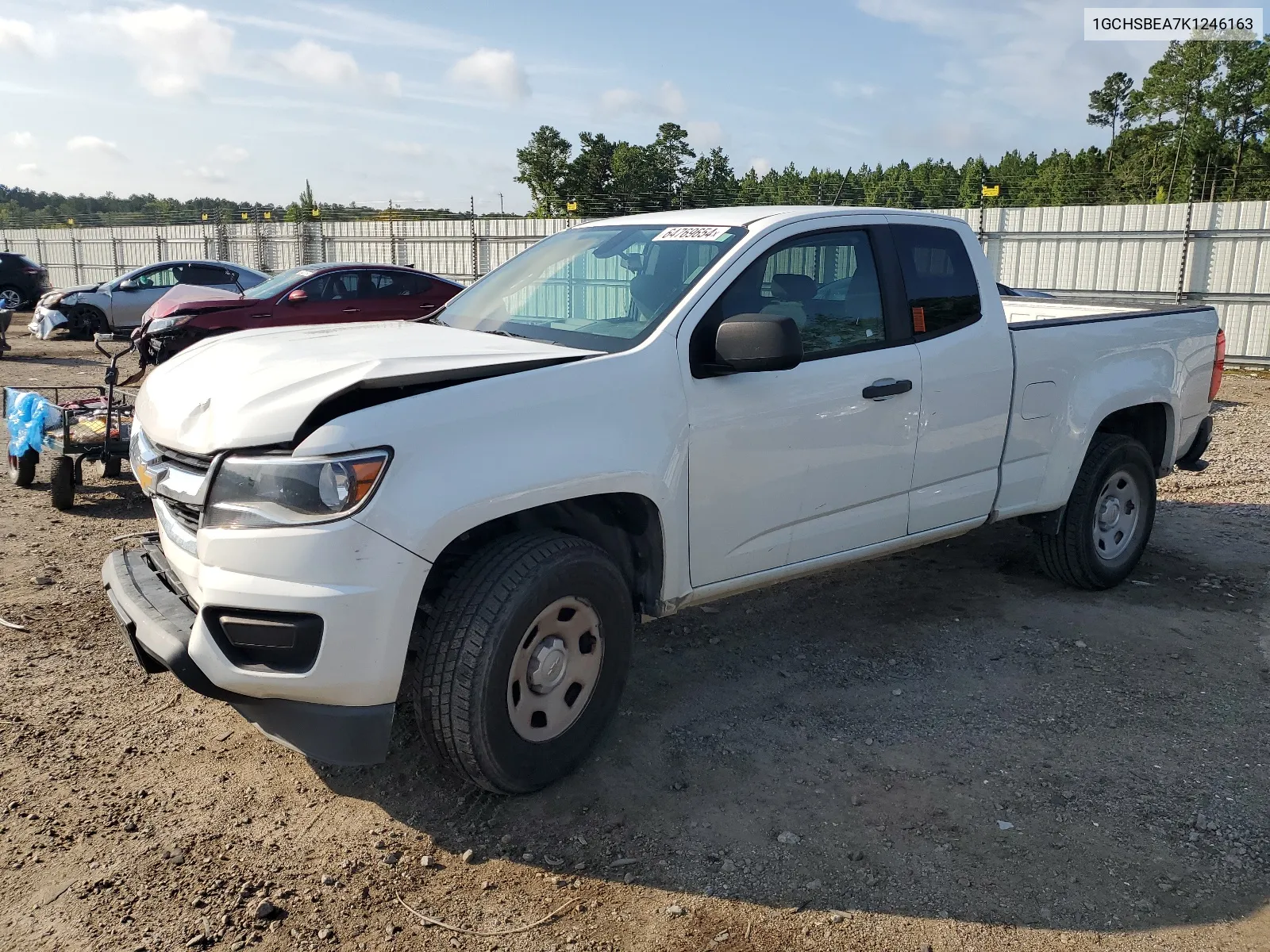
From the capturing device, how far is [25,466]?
7.49 m

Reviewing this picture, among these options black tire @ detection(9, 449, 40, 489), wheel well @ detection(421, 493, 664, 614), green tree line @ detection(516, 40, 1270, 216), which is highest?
green tree line @ detection(516, 40, 1270, 216)

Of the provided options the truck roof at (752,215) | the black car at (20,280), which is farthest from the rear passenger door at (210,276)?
the truck roof at (752,215)

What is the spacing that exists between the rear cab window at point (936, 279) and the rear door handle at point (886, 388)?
0.28m

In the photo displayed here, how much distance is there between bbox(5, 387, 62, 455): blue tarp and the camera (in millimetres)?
7172

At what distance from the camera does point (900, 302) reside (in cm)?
443

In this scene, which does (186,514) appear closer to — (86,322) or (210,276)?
(210,276)

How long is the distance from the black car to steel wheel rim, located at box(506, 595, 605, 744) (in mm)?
23279

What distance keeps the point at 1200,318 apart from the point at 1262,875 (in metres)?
3.74

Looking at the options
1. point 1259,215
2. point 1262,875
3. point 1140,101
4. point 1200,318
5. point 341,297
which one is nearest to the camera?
point 1262,875

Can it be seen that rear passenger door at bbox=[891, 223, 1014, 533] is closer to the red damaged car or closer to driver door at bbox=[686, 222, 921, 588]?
driver door at bbox=[686, 222, 921, 588]

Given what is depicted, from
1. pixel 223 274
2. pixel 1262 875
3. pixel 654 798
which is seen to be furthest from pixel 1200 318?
pixel 223 274

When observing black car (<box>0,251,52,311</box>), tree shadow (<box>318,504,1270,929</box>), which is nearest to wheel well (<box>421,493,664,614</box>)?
tree shadow (<box>318,504,1270,929</box>)

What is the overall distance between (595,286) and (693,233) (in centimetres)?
45

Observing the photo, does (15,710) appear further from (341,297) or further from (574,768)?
(341,297)
